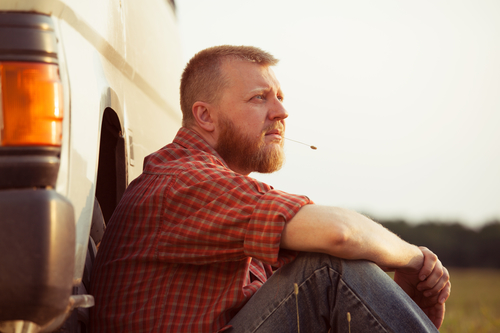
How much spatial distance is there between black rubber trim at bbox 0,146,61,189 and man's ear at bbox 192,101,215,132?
4.67 ft

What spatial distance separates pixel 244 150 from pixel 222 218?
1.03 metres

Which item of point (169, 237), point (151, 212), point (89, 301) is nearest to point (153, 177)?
point (151, 212)

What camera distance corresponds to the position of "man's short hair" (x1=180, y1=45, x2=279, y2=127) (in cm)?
284

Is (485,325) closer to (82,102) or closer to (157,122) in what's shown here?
(157,122)

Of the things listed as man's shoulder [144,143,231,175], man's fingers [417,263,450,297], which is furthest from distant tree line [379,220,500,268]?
man's shoulder [144,143,231,175]

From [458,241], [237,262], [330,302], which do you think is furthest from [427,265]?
[458,241]

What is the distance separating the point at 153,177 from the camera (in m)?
2.02

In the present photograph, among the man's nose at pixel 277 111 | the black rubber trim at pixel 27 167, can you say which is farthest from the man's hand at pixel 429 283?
the black rubber trim at pixel 27 167

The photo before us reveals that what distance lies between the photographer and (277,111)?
275cm

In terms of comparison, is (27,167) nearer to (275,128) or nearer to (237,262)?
(237,262)

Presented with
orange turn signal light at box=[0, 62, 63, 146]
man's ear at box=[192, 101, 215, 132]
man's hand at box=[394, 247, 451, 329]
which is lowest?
man's hand at box=[394, 247, 451, 329]

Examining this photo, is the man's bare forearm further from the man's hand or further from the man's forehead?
the man's forehead

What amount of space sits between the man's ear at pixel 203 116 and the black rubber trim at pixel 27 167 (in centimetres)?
142

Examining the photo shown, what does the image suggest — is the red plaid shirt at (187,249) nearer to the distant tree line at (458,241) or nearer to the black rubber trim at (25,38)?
the black rubber trim at (25,38)
